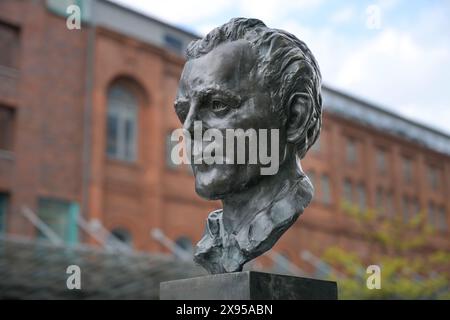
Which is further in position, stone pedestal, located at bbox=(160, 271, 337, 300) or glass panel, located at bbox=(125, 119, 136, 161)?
glass panel, located at bbox=(125, 119, 136, 161)

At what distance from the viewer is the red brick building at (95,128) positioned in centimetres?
2166

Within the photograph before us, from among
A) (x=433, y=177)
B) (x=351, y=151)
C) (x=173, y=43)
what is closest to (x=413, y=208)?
(x=433, y=177)

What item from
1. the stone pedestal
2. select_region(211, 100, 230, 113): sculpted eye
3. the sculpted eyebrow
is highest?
the sculpted eyebrow

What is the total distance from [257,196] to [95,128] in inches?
773

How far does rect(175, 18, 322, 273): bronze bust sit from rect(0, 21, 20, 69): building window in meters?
18.5

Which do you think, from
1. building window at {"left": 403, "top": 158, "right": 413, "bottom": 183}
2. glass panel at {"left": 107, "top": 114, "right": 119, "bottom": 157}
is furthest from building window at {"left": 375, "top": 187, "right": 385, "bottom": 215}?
glass panel at {"left": 107, "top": 114, "right": 119, "bottom": 157}

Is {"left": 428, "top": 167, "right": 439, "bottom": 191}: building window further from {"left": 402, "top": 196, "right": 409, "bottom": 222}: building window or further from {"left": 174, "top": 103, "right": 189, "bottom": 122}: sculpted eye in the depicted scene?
{"left": 174, "top": 103, "right": 189, "bottom": 122}: sculpted eye

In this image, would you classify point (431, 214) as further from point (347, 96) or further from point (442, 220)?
point (347, 96)

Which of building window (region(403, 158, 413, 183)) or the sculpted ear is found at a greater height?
building window (region(403, 158, 413, 183))

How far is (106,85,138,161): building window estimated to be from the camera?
24.8 m

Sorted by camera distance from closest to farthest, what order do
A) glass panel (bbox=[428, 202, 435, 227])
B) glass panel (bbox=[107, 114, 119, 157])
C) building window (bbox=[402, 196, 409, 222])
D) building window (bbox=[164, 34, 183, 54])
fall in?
glass panel (bbox=[107, 114, 119, 157]) < building window (bbox=[164, 34, 183, 54]) < building window (bbox=[402, 196, 409, 222]) < glass panel (bbox=[428, 202, 435, 227])

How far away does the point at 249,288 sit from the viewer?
3.93m

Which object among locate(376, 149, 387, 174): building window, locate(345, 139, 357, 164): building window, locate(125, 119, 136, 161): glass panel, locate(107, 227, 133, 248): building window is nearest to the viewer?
locate(107, 227, 133, 248): building window
